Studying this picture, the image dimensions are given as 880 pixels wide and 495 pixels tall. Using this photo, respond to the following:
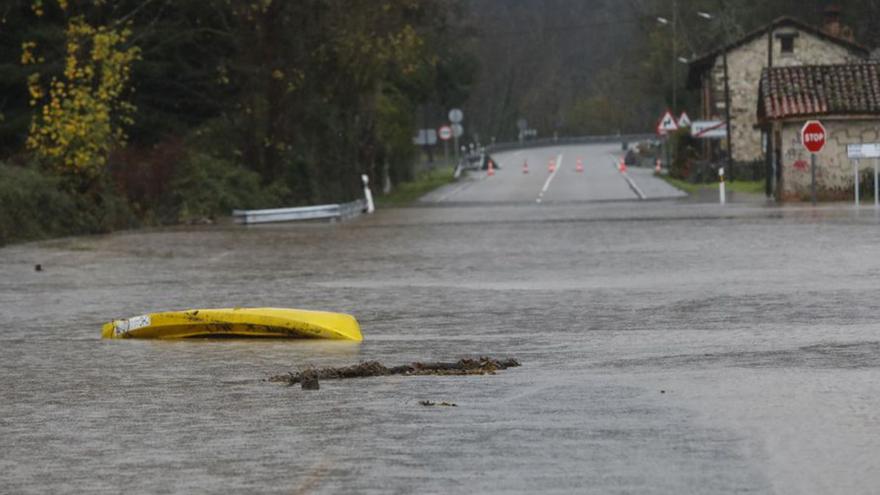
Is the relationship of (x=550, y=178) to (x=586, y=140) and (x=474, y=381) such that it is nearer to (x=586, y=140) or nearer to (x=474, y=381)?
(x=474, y=381)

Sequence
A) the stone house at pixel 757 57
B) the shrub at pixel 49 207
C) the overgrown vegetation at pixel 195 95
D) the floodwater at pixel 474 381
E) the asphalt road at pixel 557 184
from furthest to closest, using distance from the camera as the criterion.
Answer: the stone house at pixel 757 57 < the asphalt road at pixel 557 184 < the overgrown vegetation at pixel 195 95 < the shrub at pixel 49 207 < the floodwater at pixel 474 381

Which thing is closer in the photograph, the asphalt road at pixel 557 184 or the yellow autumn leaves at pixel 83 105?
the yellow autumn leaves at pixel 83 105

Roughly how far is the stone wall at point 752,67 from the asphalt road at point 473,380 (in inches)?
2586

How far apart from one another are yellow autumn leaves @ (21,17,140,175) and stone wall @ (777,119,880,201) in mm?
18881

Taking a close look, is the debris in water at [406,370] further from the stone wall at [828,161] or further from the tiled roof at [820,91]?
the tiled roof at [820,91]

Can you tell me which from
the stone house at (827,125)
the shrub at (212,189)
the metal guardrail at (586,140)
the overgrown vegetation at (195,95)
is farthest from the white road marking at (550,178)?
the metal guardrail at (586,140)

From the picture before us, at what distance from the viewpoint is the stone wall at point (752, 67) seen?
96375mm

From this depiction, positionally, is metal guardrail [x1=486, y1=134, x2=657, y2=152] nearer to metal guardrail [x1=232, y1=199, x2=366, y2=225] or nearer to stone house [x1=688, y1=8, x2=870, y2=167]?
stone house [x1=688, y1=8, x2=870, y2=167]

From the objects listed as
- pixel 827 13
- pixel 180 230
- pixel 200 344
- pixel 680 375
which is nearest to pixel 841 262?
pixel 200 344

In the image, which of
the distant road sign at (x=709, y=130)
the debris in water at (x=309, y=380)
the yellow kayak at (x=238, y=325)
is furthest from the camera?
the distant road sign at (x=709, y=130)

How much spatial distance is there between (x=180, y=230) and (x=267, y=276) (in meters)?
19.8

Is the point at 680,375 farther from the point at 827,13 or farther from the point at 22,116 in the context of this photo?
the point at 827,13

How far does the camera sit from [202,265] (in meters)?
30.3

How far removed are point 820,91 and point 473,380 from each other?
49.9 meters
